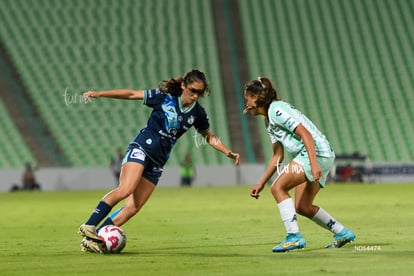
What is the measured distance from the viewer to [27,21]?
38625 mm

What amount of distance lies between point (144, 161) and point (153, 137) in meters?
0.30

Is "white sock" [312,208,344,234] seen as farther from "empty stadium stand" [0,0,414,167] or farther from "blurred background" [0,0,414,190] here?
"empty stadium stand" [0,0,414,167]

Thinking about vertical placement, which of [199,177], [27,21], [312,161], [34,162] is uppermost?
[27,21]

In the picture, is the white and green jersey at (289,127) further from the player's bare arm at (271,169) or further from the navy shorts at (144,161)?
the navy shorts at (144,161)

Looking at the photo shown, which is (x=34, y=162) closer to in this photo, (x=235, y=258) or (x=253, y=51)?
(x=253, y=51)

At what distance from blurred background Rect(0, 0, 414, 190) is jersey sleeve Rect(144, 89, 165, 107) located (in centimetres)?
2219

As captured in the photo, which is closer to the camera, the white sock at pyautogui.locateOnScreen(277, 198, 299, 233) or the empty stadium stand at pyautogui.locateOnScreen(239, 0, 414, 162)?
the white sock at pyautogui.locateOnScreen(277, 198, 299, 233)

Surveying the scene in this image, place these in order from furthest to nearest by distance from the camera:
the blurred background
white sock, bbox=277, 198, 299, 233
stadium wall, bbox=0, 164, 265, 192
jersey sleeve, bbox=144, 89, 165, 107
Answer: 1. the blurred background
2. stadium wall, bbox=0, 164, 265, 192
3. jersey sleeve, bbox=144, 89, 165, 107
4. white sock, bbox=277, 198, 299, 233

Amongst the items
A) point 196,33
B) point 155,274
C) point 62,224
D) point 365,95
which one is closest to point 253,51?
point 196,33

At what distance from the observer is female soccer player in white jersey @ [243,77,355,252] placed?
9.49 metres

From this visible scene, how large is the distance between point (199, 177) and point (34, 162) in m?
6.10

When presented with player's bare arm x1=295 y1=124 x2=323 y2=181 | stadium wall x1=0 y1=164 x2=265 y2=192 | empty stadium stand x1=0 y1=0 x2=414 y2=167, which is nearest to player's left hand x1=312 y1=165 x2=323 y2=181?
player's bare arm x1=295 y1=124 x2=323 y2=181

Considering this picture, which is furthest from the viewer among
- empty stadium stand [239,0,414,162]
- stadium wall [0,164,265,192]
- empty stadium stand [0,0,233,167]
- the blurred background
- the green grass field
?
empty stadium stand [239,0,414,162]

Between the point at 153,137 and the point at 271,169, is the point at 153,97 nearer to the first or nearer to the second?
the point at 153,137
